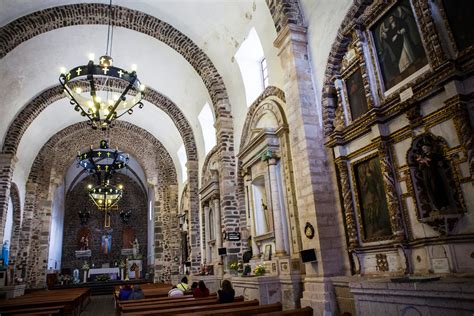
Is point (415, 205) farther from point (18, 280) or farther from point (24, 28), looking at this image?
point (18, 280)

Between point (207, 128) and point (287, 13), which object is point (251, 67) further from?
point (207, 128)

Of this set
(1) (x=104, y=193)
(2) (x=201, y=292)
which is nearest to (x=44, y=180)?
(1) (x=104, y=193)

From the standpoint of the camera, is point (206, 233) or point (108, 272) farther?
point (108, 272)

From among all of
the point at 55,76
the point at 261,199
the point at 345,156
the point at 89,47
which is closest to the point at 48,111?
the point at 55,76

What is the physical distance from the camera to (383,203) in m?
5.71

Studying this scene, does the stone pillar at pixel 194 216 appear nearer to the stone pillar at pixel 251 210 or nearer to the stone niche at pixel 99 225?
the stone pillar at pixel 251 210

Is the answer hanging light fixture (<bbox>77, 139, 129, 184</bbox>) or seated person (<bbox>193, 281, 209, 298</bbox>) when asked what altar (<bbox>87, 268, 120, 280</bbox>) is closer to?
hanging light fixture (<bbox>77, 139, 129, 184</bbox>)

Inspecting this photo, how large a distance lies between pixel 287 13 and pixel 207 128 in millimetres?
7704

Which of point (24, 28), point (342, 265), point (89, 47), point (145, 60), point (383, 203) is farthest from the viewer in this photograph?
point (145, 60)

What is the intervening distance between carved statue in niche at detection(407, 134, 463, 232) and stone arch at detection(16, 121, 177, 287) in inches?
619

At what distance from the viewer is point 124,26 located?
1143 centimetres

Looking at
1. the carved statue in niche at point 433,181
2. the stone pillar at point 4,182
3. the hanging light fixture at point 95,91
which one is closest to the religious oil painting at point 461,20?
the carved statue in niche at point 433,181

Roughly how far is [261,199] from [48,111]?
1206 cm

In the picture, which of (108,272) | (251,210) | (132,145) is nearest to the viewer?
(251,210)
